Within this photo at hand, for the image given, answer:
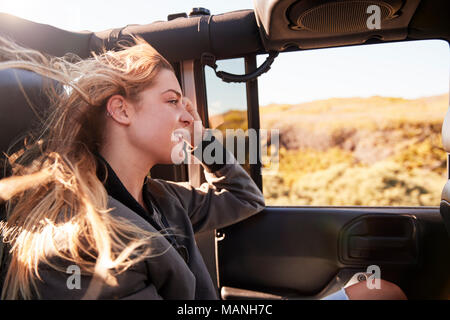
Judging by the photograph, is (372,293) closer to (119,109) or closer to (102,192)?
(102,192)

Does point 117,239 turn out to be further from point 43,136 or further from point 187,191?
point 187,191

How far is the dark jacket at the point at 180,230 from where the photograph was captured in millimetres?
814

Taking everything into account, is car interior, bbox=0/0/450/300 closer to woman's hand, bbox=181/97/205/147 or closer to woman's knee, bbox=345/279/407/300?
woman's hand, bbox=181/97/205/147

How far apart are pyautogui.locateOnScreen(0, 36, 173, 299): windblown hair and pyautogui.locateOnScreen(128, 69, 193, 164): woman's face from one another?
0.12 feet

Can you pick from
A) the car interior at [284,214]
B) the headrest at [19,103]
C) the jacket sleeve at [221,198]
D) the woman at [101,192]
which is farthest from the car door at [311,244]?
the headrest at [19,103]

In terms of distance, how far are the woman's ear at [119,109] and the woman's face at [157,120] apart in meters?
0.02

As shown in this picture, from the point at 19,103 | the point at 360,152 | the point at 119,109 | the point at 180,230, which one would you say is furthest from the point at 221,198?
the point at 360,152

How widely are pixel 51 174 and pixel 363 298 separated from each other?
1016mm

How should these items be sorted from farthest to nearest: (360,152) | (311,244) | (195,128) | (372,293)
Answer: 1. (360,152)
2. (311,244)
3. (195,128)
4. (372,293)

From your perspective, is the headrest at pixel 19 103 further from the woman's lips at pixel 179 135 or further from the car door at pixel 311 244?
the car door at pixel 311 244

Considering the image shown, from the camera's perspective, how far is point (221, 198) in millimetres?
1569

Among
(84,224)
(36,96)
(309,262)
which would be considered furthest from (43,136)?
(309,262)

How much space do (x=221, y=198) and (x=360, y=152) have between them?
2850 millimetres

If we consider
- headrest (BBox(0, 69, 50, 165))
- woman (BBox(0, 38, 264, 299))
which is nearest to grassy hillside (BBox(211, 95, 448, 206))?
woman (BBox(0, 38, 264, 299))
